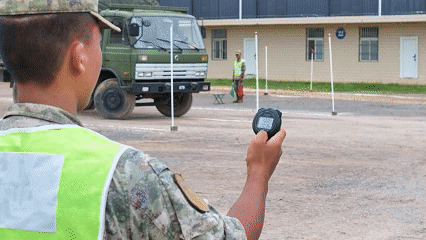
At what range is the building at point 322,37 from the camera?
37281 mm

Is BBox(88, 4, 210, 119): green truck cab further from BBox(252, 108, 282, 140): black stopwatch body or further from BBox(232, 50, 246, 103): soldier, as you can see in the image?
BBox(252, 108, 282, 140): black stopwatch body

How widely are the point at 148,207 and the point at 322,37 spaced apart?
3895cm

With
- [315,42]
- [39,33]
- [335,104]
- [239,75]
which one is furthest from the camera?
[315,42]

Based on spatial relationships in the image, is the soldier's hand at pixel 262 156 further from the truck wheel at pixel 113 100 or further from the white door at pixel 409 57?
the white door at pixel 409 57

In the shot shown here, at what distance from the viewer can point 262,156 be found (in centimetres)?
237

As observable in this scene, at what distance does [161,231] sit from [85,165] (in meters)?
0.22

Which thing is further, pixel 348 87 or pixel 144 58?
pixel 348 87

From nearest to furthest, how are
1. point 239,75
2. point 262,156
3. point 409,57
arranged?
point 262,156, point 239,75, point 409,57

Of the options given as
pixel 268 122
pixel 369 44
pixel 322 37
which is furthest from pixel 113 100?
pixel 322 37

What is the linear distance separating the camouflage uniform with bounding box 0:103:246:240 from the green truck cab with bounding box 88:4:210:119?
17.3 metres

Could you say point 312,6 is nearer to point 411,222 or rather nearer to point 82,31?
point 411,222

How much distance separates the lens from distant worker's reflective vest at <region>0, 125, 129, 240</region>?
1.90 metres

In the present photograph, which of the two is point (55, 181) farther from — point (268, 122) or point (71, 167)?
point (268, 122)

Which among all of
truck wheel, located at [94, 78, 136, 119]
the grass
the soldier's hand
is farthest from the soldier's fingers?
the grass
